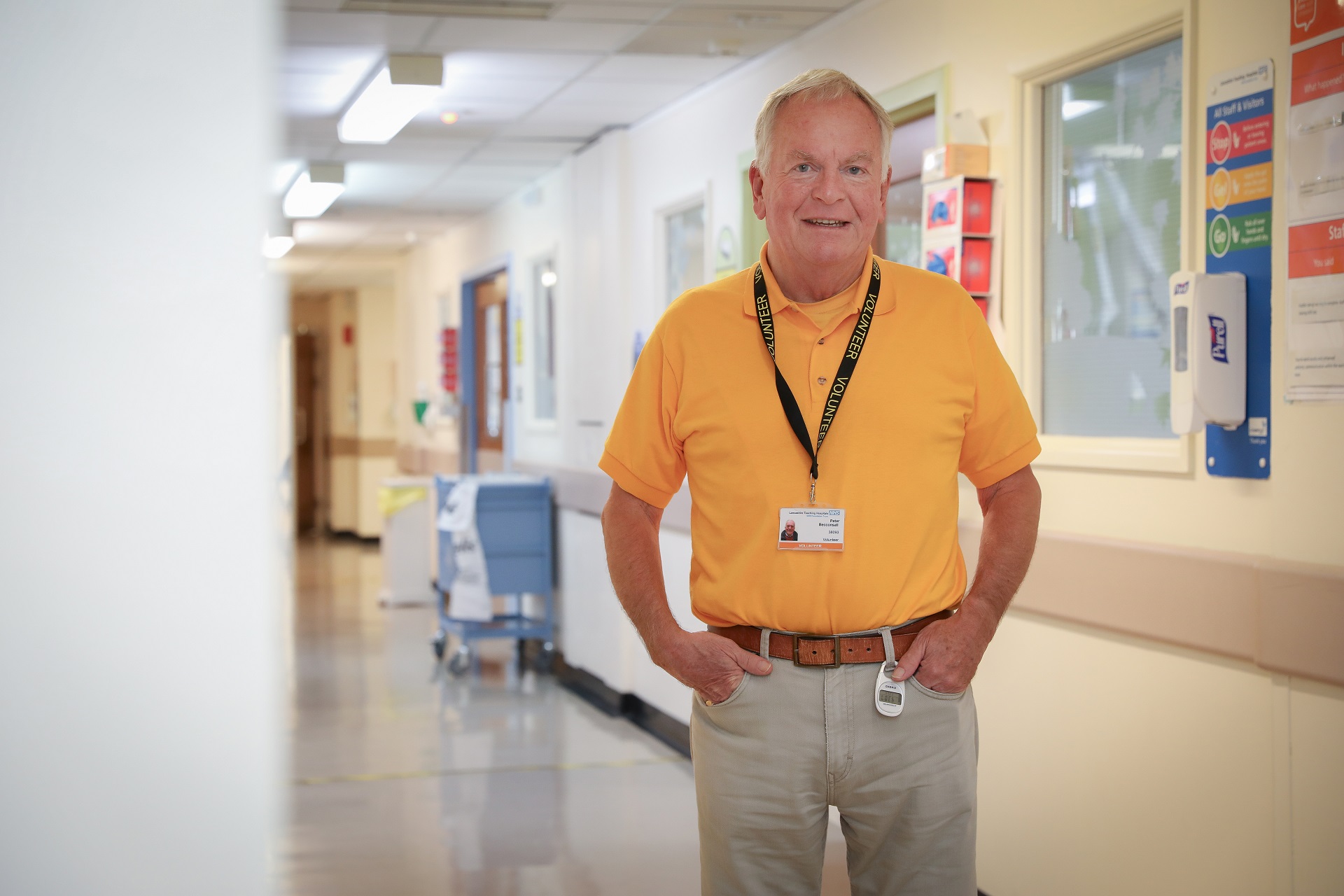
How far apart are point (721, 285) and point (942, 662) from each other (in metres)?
0.64

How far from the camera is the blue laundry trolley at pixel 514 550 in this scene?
22.2 ft

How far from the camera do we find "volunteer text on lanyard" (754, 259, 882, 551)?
166 cm

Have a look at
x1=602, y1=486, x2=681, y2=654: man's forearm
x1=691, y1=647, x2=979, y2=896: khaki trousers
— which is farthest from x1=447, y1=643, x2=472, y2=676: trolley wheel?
x1=691, y1=647, x2=979, y2=896: khaki trousers

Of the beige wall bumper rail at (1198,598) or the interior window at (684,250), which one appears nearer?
the beige wall bumper rail at (1198,598)

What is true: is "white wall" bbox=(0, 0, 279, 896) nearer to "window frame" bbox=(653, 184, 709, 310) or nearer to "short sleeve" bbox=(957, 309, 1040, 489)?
"short sleeve" bbox=(957, 309, 1040, 489)

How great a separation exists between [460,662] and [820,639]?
5.33 metres

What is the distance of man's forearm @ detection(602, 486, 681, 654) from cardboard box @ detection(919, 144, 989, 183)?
176 cm

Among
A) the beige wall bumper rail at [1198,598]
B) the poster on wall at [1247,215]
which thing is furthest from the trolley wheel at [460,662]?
the poster on wall at [1247,215]

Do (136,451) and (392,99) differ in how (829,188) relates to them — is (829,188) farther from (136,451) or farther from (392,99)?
(392,99)

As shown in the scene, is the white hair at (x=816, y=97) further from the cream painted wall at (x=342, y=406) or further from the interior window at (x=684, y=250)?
the cream painted wall at (x=342, y=406)

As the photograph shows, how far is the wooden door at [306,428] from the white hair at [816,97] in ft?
47.4

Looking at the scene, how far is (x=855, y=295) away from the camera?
1.76 m

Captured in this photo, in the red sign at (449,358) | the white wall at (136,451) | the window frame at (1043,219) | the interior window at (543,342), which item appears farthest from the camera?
the red sign at (449,358)

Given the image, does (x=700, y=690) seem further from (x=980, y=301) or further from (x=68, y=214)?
(x=980, y=301)
